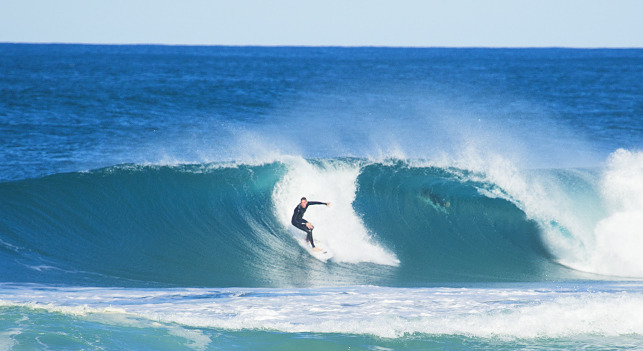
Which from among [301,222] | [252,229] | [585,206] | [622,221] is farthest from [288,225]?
[622,221]

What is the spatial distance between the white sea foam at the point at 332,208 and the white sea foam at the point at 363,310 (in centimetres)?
249

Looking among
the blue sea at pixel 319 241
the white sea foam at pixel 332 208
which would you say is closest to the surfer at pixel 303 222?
the white sea foam at pixel 332 208

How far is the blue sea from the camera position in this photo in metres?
7.78

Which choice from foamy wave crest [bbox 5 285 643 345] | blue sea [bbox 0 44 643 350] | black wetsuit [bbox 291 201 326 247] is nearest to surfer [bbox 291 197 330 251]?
black wetsuit [bbox 291 201 326 247]

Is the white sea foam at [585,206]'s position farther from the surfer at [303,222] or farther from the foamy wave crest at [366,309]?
the surfer at [303,222]

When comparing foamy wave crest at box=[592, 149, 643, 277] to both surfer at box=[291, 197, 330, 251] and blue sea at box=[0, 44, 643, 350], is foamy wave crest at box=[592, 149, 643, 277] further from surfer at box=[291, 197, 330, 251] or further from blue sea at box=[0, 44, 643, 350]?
surfer at box=[291, 197, 330, 251]

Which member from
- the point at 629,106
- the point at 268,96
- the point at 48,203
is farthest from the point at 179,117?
the point at 629,106

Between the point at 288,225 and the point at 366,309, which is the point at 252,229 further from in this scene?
the point at 366,309

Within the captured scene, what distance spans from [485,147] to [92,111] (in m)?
19.1

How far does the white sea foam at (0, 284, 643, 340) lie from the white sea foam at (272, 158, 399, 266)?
2.49m

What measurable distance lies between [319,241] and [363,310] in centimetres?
412

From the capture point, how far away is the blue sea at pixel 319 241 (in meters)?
7.78

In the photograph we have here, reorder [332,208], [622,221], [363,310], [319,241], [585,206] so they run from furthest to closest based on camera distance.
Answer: [585,206], [332,208], [622,221], [319,241], [363,310]

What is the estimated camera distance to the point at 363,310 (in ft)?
28.4
